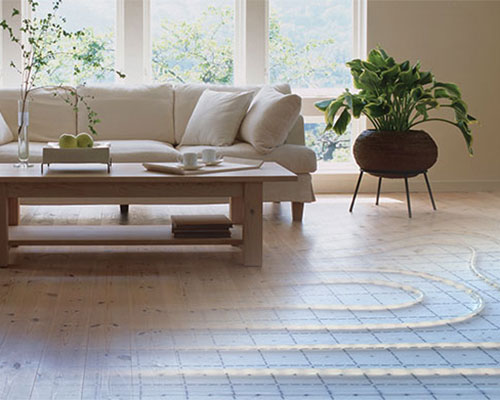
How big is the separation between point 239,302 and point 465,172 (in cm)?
413

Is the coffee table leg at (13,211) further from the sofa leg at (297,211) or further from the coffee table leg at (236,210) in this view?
the sofa leg at (297,211)

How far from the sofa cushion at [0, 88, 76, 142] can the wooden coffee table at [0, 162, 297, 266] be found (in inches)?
64.7

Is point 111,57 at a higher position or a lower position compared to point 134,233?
higher

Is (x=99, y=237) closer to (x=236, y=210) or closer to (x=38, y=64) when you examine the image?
(x=236, y=210)

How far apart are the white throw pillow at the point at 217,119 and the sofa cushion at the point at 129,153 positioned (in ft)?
1.02

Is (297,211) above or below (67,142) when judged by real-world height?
below

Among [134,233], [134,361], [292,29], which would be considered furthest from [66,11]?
[134,361]

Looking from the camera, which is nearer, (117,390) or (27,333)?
(117,390)

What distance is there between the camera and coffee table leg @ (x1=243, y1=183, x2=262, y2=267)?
3.61 metres

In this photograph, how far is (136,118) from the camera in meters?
5.44

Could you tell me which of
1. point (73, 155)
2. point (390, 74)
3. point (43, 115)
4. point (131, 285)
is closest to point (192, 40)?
point (43, 115)

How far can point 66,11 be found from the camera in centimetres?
632

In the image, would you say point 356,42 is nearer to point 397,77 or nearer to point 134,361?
point 397,77

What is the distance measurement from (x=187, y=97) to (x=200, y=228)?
6.83 ft
